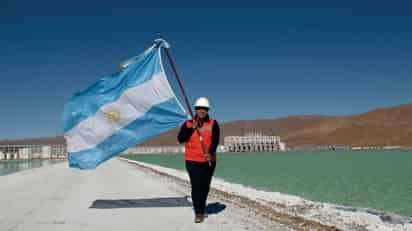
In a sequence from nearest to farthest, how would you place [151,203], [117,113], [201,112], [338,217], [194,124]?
[194,124], [201,112], [338,217], [117,113], [151,203]

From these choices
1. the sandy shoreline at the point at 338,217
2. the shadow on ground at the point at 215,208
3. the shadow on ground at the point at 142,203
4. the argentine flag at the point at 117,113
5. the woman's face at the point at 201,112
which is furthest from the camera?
the shadow on ground at the point at 142,203

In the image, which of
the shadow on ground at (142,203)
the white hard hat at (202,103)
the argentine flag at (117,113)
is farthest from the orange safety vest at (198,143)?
the shadow on ground at (142,203)

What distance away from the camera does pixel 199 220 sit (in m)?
8.63

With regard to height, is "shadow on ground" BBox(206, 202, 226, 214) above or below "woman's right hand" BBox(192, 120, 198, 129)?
below

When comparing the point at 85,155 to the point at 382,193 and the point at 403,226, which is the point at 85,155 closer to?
the point at 403,226

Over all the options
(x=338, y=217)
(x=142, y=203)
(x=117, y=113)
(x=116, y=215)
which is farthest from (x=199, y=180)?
(x=142, y=203)

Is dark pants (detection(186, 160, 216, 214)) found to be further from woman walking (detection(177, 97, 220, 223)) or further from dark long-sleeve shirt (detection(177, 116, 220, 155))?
dark long-sleeve shirt (detection(177, 116, 220, 155))

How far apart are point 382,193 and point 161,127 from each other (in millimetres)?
12062

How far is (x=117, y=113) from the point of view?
34.9 feet

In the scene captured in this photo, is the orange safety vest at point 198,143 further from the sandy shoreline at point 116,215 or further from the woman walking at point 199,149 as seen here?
the sandy shoreline at point 116,215

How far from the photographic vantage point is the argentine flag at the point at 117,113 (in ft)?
34.5

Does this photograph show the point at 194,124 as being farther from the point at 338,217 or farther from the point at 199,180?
the point at 338,217

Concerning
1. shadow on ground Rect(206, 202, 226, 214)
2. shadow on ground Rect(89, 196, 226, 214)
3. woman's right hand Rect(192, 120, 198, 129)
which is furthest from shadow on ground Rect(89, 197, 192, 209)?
woman's right hand Rect(192, 120, 198, 129)

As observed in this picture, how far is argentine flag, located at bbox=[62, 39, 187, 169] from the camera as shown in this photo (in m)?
10.5
